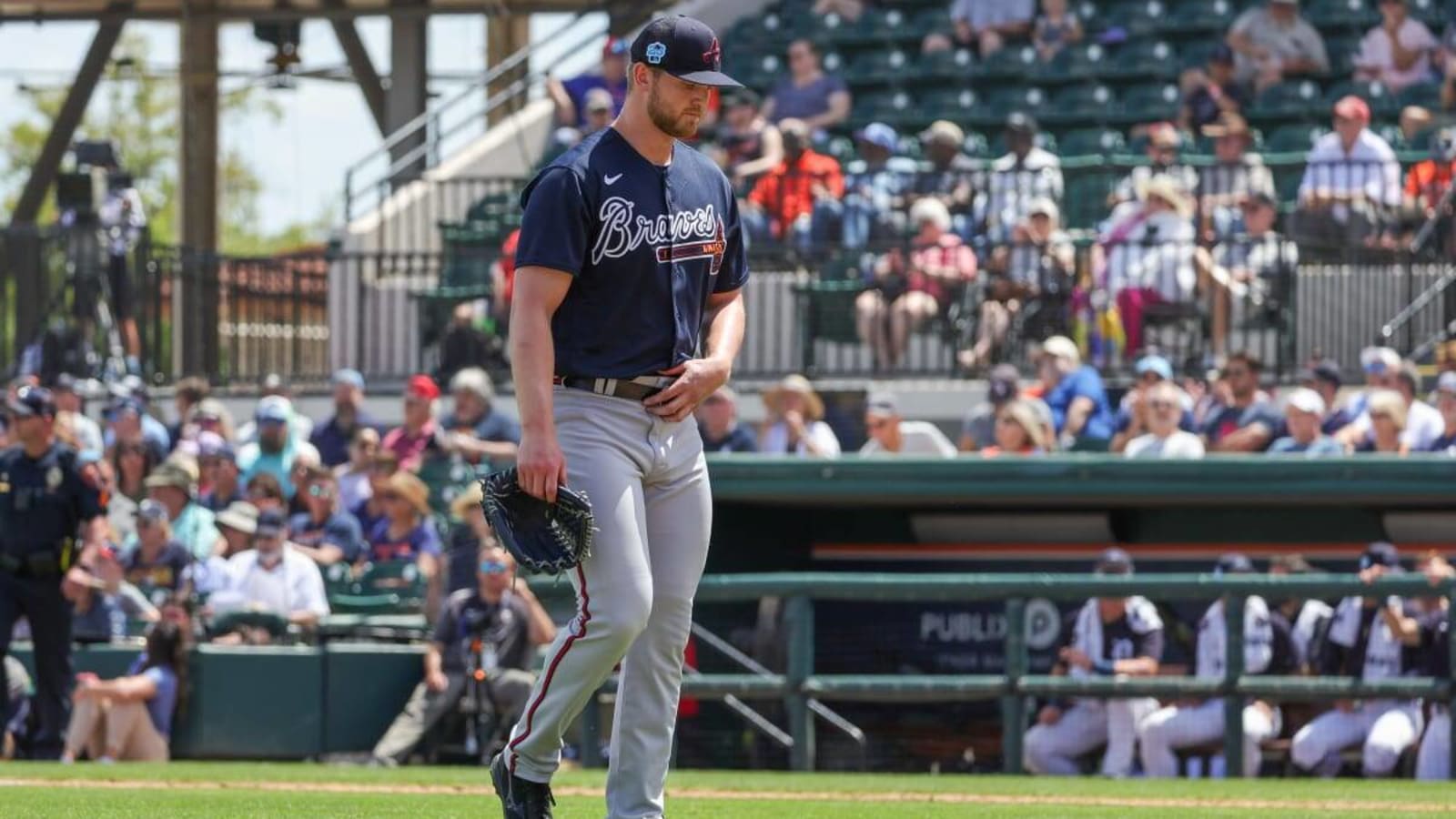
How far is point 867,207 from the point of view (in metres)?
16.2

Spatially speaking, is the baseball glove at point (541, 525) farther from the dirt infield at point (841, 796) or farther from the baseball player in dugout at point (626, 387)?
the dirt infield at point (841, 796)

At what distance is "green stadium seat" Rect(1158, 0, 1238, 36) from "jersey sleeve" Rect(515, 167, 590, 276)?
1456 cm

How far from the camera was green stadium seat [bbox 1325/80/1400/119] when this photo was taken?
1734 centimetres

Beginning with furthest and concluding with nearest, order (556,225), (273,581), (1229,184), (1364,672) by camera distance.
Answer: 1. (1229,184)
2. (273,581)
3. (1364,672)
4. (556,225)

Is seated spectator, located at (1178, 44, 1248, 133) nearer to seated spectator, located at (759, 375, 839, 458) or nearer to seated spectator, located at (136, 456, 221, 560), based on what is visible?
seated spectator, located at (759, 375, 839, 458)

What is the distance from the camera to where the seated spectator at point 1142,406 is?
42.6 feet

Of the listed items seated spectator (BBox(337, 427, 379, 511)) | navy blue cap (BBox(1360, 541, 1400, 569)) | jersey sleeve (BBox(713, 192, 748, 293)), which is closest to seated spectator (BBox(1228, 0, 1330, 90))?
seated spectator (BBox(337, 427, 379, 511))

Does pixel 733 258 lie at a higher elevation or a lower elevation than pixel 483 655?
higher

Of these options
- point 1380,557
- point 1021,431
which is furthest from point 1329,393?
point 1380,557

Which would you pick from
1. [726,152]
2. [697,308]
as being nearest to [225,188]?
[726,152]

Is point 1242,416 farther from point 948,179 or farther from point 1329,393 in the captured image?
point 948,179

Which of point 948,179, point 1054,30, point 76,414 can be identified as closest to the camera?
point 76,414

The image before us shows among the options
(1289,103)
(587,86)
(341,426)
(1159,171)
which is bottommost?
(341,426)

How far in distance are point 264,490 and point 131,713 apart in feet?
7.96
